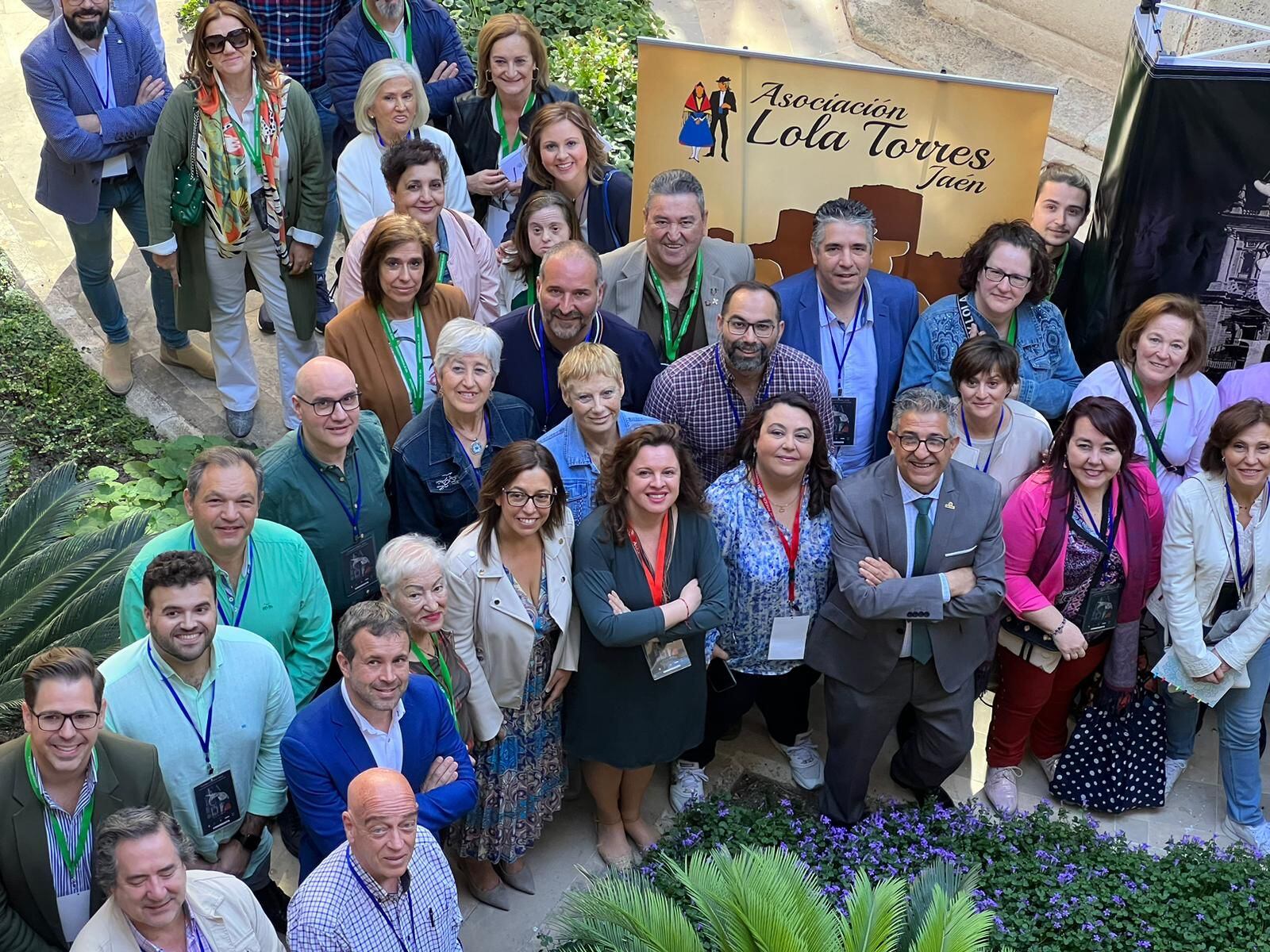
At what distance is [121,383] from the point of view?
7.95 meters

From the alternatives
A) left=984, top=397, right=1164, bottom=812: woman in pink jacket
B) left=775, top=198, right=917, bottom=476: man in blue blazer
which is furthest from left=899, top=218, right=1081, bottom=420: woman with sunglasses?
left=984, top=397, right=1164, bottom=812: woman in pink jacket

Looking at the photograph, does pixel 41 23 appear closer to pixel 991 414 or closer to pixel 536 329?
pixel 536 329

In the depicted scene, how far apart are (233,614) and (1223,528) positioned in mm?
4097

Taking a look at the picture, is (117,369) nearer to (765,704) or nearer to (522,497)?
(522,497)

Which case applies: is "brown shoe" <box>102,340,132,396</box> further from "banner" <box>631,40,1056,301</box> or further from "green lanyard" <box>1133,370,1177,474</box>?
"green lanyard" <box>1133,370,1177,474</box>

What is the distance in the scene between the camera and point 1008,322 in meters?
6.57

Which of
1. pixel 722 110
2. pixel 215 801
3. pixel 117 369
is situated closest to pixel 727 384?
pixel 722 110

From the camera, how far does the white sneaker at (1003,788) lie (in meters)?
6.33

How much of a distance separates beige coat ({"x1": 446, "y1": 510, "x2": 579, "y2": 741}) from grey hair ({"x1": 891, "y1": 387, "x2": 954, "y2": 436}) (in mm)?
1393

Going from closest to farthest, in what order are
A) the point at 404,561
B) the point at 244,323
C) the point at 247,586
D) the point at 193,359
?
the point at 404,561
the point at 247,586
the point at 244,323
the point at 193,359

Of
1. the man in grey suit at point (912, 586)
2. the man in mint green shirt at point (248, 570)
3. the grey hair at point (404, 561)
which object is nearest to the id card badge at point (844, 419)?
the man in grey suit at point (912, 586)

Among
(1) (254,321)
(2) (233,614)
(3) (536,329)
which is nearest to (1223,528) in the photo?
(3) (536,329)

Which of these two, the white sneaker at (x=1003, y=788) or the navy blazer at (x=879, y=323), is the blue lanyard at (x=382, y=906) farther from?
the navy blazer at (x=879, y=323)

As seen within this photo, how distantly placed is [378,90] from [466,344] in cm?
199
